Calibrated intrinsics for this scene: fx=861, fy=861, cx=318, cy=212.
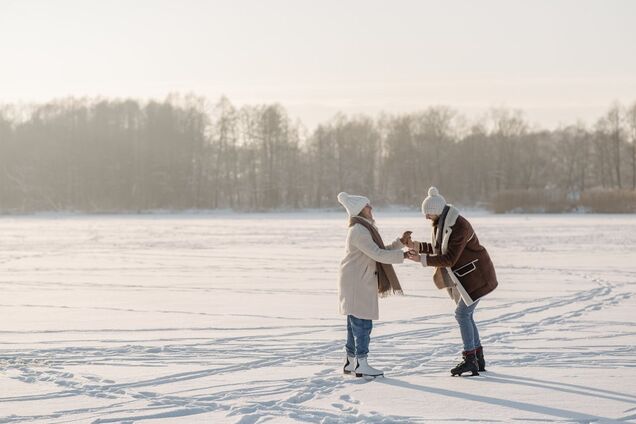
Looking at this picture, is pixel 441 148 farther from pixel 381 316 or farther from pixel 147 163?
pixel 381 316

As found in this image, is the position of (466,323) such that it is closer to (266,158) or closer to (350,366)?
(350,366)

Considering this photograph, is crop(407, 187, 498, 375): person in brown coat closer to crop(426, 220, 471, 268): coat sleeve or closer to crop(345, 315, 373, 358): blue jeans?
crop(426, 220, 471, 268): coat sleeve

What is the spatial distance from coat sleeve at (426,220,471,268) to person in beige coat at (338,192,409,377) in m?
0.27

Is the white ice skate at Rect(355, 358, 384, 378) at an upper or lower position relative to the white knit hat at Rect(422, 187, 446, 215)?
lower

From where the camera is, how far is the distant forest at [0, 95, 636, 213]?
73688 millimetres

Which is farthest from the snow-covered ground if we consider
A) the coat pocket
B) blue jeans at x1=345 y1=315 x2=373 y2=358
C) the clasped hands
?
the clasped hands

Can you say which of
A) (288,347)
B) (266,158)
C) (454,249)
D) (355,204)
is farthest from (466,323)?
(266,158)

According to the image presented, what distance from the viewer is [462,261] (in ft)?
23.2

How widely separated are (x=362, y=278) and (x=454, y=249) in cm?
81

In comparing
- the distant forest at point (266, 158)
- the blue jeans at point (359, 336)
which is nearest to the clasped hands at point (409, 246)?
the blue jeans at point (359, 336)

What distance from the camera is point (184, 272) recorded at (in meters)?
16.6

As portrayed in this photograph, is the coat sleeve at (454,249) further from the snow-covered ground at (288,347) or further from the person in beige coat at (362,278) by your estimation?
the snow-covered ground at (288,347)

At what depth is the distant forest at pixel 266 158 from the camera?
7369cm

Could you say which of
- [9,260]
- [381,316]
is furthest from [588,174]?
[381,316]
